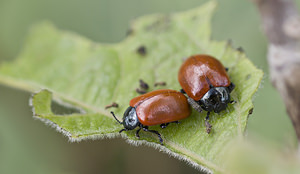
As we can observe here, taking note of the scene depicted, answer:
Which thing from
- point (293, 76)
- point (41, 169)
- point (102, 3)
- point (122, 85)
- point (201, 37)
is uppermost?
point (102, 3)

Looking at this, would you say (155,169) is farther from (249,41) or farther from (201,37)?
(249,41)

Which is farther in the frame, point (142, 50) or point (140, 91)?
point (142, 50)

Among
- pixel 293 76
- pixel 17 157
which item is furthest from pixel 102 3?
pixel 293 76

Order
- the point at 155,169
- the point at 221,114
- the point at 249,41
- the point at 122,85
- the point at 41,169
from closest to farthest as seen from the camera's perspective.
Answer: the point at 221,114, the point at 122,85, the point at 155,169, the point at 41,169, the point at 249,41

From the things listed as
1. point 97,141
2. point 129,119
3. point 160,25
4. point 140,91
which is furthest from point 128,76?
point 97,141

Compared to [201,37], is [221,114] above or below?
below

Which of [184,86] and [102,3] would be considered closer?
[184,86]

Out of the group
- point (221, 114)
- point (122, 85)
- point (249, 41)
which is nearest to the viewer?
point (221, 114)

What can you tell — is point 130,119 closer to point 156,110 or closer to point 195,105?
point 156,110
